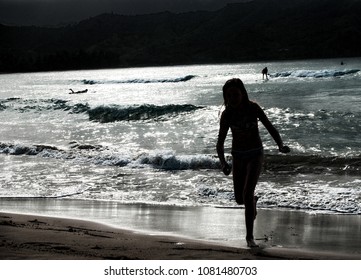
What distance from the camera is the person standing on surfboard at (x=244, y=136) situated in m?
5.80

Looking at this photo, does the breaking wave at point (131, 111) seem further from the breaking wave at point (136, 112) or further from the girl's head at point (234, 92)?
the girl's head at point (234, 92)

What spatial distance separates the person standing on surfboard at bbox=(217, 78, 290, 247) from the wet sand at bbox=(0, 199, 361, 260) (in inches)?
29.6

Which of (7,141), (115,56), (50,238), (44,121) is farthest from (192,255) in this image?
(115,56)

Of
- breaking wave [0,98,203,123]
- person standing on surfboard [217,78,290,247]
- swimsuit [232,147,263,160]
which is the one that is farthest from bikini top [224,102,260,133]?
breaking wave [0,98,203,123]

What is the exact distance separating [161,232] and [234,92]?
263 centimetres

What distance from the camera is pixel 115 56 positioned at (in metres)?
190

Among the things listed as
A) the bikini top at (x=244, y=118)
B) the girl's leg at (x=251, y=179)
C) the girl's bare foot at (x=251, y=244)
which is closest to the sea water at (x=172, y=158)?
the girl's bare foot at (x=251, y=244)

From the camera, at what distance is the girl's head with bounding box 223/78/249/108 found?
576 cm

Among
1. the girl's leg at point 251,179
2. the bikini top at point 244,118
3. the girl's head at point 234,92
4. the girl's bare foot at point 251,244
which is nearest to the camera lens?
the girl's head at point 234,92

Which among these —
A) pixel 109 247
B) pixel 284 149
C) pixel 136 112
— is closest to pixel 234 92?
pixel 284 149

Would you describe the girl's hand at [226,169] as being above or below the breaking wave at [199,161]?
above

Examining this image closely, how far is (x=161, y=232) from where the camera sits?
24.7 ft

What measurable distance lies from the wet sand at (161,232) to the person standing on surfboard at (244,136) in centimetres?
75

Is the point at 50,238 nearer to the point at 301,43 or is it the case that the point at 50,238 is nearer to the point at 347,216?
the point at 347,216
